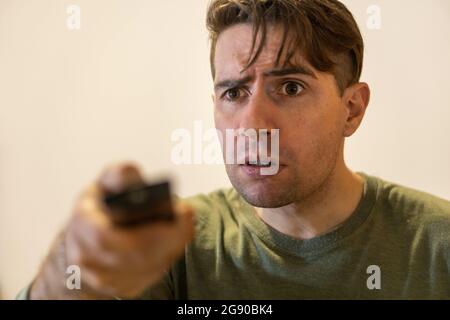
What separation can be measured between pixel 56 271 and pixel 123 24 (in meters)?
0.76

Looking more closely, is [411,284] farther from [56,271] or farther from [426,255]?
[56,271]

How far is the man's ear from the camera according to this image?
95 cm

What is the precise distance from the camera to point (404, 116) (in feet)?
3.80

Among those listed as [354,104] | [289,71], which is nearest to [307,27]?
[289,71]

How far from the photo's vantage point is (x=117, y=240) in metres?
0.38

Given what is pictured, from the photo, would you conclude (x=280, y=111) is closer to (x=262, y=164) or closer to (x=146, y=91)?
(x=262, y=164)

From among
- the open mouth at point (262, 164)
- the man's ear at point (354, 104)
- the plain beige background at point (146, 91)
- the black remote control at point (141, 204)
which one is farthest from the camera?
the plain beige background at point (146, 91)

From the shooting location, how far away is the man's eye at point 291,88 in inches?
33.7

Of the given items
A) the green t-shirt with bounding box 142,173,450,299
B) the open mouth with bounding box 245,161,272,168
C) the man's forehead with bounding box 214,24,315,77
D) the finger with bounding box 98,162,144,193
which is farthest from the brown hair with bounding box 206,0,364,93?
the finger with bounding box 98,162,144,193

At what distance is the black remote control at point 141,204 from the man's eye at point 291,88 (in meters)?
0.53

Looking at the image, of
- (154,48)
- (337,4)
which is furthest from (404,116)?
(154,48)

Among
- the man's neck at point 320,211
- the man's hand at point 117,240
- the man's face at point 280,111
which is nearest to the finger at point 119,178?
the man's hand at point 117,240

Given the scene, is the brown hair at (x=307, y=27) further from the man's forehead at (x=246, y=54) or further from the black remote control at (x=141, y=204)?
the black remote control at (x=141, y=204)

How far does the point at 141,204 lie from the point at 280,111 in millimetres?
513
